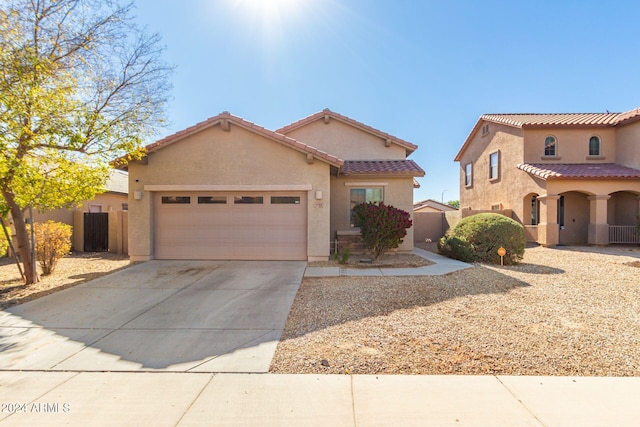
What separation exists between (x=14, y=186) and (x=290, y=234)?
701cm

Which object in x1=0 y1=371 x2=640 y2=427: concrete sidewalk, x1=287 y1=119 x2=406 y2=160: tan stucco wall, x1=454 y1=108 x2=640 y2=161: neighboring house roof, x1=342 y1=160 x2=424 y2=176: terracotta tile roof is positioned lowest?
x1=0 y1=371 x2=640 y2=427: concrete sidewalk

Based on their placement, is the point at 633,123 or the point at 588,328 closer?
the point at 588,328

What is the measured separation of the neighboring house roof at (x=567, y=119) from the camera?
52.5 feet

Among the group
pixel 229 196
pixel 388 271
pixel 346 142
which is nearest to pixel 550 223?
pixel 346 142

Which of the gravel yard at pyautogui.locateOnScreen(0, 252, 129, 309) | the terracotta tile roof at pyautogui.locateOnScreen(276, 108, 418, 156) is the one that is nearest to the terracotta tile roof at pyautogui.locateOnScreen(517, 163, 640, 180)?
the terracotta tile roof at pyautogui.locateOnScreen(276, 108, 418, 156)

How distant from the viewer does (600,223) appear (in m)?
14.5

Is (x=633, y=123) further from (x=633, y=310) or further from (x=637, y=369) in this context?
(x=637, y=369)

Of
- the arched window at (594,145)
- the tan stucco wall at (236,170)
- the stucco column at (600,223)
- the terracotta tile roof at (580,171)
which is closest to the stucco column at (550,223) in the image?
the terracotta tile roof at (580,171)

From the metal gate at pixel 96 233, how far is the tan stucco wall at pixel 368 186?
10.1 metres

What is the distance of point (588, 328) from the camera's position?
460 cm

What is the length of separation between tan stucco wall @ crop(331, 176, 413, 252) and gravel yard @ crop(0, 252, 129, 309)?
7.79m

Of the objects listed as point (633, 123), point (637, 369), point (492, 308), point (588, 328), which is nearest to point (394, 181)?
point (492, 308)

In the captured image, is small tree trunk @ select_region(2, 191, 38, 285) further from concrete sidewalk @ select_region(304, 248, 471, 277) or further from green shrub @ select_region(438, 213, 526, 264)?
green shrub @ select_region(438, 213, 526, 264)

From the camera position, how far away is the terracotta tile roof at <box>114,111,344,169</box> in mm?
9719
